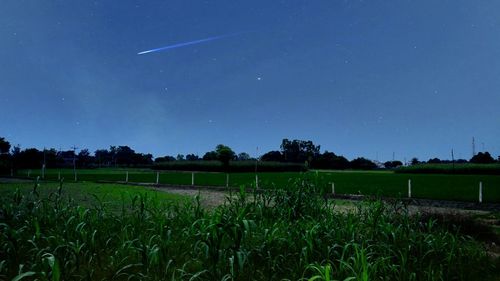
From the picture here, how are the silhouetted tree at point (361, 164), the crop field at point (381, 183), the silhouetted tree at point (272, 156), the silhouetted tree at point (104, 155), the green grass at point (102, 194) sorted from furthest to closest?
the silhouetted tree at point (104, 155)
the silhouetted tree at point (272, 156)
the silhouetted tree at point (361, 164)
the crop field at point (381, 183)
the green grass at point (102, 194)

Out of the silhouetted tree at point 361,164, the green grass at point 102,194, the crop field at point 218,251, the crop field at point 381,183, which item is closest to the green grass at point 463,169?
the crop field at point 381,183

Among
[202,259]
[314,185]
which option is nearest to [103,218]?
[202,259]

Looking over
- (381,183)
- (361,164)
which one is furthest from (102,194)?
(361,164)

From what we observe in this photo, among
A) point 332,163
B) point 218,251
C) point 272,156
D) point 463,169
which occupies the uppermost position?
point 272,156

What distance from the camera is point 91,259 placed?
492cm

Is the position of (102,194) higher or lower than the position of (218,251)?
lower

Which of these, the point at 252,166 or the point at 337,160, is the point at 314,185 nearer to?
the point at 252,166

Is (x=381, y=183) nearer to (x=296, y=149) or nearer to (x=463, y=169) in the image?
(x=463, y=169)

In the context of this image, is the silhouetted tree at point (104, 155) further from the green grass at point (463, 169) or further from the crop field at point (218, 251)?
the crop field at point (218, 251)

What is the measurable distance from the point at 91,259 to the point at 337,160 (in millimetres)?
121912

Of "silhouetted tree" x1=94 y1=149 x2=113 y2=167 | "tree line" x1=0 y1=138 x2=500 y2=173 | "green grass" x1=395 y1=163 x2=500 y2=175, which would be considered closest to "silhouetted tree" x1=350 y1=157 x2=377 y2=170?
"tree line" x1=0 y1=138 x2=500 y2=173

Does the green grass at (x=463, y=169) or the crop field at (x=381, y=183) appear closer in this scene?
the crop field at (x=381, y=183)

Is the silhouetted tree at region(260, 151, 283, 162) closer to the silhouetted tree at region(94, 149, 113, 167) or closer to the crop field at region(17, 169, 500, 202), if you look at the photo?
the silhouetted tree at region(94, 149, 113, 167)

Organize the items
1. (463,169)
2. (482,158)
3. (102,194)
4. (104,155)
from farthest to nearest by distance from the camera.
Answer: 1. (104,155)
2. (482,158)
3. (463,169)
4. (102,194)
